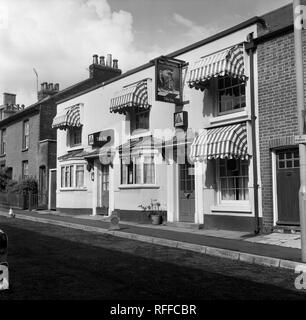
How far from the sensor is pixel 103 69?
27.9 meters

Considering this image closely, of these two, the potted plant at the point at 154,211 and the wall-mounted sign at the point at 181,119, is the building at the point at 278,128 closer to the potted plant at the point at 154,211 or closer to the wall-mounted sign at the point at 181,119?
the wall-mounted sign at the point at 181,119

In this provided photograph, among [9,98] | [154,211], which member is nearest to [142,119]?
[154,211]

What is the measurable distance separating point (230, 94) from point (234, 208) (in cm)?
368

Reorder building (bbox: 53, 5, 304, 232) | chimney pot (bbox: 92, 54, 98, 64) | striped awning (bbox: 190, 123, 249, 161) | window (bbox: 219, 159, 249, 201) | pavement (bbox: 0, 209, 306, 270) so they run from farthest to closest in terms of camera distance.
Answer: chimney pot (bbox: 92, 54, 98, 64), window (bbox: 219, 159, 249, 201), striped awning (bbox: 190, 123, 249, 161), building (bbox: 53, 5, 304, 232), pavement (bbox: 0, 209, 306, 270)

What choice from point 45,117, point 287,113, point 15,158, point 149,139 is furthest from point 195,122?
point 15,158

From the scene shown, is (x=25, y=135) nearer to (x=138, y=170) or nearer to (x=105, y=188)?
(x=105, y=188)

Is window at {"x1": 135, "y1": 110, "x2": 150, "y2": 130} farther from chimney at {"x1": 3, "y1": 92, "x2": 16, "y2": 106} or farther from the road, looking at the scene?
chimney at {"x1": 3, "y1": 92, "x2": 16, "y2": 106}

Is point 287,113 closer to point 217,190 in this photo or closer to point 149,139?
point 217,190

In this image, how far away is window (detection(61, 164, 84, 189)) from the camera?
2194 centimetres

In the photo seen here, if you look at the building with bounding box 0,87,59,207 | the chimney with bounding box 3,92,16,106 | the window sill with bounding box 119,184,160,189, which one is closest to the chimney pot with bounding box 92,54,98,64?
the building with bounding box 0,87,59,207

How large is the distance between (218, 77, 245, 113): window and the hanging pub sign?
1625mm

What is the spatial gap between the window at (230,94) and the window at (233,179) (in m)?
1.72

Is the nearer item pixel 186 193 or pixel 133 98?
pixel 186 193

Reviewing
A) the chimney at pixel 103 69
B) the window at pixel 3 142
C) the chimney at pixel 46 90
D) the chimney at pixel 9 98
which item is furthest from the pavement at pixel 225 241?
the chimney at pixel 9 98
